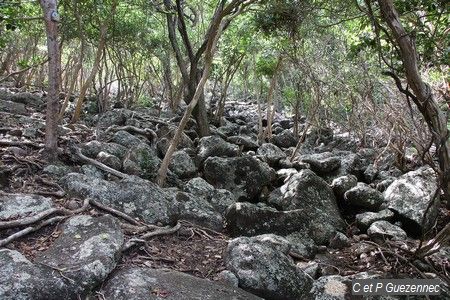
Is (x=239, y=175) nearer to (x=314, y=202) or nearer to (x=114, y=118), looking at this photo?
(x=314, y=202)

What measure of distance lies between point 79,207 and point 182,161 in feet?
12.3

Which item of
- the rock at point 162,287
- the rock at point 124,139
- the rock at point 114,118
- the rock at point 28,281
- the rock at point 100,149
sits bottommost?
the rock at point 162,287

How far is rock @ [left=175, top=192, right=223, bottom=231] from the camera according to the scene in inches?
212

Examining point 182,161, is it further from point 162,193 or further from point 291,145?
point 291,145

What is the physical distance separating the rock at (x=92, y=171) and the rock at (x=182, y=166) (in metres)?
1.81

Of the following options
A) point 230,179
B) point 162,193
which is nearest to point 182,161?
point 230,179

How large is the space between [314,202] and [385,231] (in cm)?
117

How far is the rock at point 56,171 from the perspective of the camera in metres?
5.47

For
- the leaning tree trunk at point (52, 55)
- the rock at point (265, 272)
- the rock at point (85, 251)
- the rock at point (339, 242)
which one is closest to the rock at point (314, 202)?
the rock at point (339, 242)

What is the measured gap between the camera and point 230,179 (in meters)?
7.89

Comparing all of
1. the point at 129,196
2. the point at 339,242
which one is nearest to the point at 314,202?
the point at 339,242

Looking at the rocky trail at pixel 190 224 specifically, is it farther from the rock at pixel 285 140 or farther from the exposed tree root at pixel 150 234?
the rock at pixel 285 140

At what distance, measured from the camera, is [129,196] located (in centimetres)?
501

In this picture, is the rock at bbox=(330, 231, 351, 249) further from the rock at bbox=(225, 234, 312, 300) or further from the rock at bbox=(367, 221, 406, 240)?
the rock at bbox=(225, 234, 312, 300)
